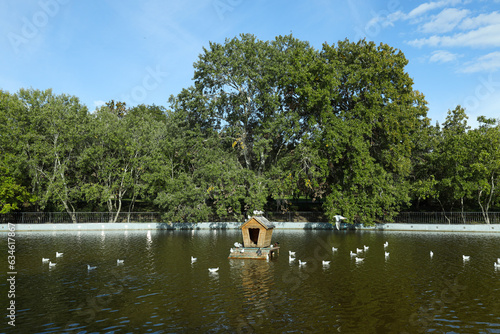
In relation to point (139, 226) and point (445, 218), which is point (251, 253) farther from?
point (445, 218)

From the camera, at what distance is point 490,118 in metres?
52.7

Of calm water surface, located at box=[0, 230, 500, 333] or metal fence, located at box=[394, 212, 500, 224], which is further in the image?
metal fence, located at box=[394, 212, 500, 224]

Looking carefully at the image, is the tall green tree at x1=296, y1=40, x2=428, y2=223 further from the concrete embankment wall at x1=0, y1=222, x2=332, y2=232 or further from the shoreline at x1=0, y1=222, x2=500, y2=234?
the concrete embankment wall at x1=0, y1=222, x2=332, y2=232

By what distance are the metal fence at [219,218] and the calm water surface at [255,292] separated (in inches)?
802

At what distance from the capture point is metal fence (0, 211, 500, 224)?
174ft

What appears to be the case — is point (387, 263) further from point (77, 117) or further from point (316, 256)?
point (77, 117)

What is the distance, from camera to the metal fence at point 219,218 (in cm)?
5316

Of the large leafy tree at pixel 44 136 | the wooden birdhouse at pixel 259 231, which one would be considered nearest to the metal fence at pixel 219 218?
the large leafy tree at pixel 44 136

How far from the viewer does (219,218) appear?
189 ft

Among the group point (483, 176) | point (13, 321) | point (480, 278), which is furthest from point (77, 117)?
point (483, 176)

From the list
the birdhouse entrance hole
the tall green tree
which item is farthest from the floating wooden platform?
the tall green tree

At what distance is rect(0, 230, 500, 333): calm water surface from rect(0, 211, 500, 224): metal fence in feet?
66.8

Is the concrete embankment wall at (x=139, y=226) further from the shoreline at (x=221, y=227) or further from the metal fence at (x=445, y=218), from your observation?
the metal fence at (x=445, y=218)

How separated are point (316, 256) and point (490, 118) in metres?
40.4
